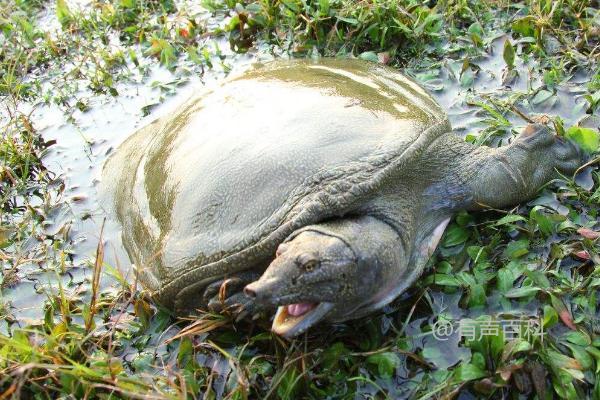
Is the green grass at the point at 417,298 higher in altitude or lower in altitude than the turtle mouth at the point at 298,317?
lower

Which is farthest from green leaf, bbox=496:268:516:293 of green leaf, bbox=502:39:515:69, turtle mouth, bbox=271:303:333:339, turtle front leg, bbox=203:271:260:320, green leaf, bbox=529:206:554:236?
green leaf, bbox=502:39:515:69

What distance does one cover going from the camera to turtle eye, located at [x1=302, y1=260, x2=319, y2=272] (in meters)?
→ 1.94

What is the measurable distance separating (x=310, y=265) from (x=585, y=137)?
4.99 ft

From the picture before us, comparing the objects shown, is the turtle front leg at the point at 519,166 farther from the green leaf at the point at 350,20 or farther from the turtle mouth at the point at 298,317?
the green leaf at the point at 350,20

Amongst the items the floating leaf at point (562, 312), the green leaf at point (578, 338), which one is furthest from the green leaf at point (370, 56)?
the green leaf at point (578, 338)

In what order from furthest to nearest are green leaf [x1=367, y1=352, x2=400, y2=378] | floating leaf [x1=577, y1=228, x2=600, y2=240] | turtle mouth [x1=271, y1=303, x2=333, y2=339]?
floating leaf [x1=577, y1=228, x2=600, y2=240]
green leaf [x1=367, y1=352, x2=400, y2=378]
turtle mouth [x1=271, y1=303, x2=333, y2=339]

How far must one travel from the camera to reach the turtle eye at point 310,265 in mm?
1942

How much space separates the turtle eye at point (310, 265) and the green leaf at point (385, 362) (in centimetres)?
44

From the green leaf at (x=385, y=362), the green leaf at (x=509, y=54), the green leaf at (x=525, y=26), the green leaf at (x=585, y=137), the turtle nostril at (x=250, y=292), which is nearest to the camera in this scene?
the turtle nostril at (x=250, y=292)

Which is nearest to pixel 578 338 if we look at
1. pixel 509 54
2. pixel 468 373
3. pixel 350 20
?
pixel 468 373

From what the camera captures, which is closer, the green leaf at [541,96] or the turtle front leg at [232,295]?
the turtle front leg at [232,295]

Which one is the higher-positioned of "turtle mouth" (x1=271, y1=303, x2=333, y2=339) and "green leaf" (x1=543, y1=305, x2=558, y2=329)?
"turtle mouth" (x1=271, y1=303, x2=333, y2=339)

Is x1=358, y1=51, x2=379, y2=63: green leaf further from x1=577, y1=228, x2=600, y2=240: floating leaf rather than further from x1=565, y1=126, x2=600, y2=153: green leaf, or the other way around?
x1=577, y1=228, x2=600, y2=240: floating leaf

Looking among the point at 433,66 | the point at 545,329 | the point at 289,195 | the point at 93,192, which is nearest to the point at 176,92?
the point at 93,192
